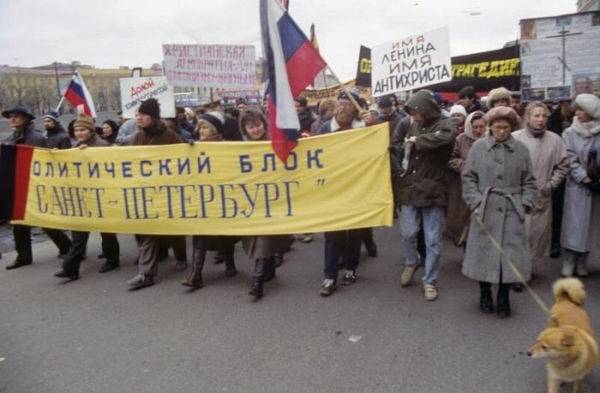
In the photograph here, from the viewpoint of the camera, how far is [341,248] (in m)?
5.49

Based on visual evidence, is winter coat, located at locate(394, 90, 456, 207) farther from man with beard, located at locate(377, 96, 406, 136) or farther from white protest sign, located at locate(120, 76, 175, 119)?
white protest sign, located at locate(120, 76, 175, 119)

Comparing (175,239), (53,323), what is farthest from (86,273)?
(53,323)

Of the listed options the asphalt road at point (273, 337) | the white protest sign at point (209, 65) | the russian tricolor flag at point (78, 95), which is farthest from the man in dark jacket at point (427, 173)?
the russian tricolor flag at point (78, 95)

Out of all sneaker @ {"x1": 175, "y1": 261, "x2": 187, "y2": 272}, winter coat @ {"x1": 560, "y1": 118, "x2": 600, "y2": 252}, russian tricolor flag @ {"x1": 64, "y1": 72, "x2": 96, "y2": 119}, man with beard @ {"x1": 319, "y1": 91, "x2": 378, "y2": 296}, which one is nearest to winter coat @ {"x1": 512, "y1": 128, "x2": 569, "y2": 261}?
winter coat @ {"x1": 560, "y1": 118, "x2": 600, "y2": 252}

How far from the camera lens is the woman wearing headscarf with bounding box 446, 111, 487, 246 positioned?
538 centimetres

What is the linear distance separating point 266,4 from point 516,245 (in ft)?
9.15

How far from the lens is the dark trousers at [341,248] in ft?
16.2

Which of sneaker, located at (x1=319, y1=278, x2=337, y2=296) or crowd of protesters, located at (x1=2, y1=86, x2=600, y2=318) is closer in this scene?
crowd of protesters, located at (x1=2, y1=86, x2=600, y2=318)

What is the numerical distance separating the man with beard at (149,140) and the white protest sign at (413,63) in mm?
2924

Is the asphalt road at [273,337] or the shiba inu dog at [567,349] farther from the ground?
the shiba inu dog at [567,349]

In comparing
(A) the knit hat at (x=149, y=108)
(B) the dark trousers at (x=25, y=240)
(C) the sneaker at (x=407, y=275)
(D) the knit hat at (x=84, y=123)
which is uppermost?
(A) the knit hat at (x=149, y=108)

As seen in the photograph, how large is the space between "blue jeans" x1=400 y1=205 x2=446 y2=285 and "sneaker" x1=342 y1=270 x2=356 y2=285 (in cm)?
68

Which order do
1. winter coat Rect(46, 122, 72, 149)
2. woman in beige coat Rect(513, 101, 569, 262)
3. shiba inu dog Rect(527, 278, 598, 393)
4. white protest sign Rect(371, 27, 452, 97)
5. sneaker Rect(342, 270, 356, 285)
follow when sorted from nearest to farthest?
shiba inu dog Rect(527, 278, 598, 393), woman in beige coat Rect(513, 101, 569, 262), sneaker Rect(342, 270, 356, 285), winter coat Rect(46, 122, 72, 149), white protest sign Rect(371, 27, 452, 97)

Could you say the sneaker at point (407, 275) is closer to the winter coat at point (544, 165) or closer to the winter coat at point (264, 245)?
the winter coat at point (544, 165)
